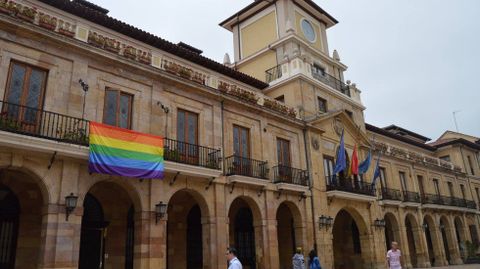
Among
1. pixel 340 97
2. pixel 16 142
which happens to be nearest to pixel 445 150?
pixel 340 97

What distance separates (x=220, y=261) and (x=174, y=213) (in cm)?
308

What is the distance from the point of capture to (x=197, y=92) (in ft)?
50.3

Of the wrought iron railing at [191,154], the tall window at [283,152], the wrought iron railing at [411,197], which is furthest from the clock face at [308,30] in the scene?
the wrought iron railing at [191,154]

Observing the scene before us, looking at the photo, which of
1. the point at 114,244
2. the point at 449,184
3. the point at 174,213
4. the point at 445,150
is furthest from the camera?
the point at 445,150

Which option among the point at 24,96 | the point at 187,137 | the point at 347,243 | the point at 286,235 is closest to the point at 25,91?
the point at 24,96

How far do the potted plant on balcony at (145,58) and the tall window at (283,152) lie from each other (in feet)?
23.8

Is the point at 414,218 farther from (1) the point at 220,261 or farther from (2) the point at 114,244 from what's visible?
(2) the point at 114,244

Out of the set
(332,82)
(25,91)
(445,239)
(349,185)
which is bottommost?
(445,239)

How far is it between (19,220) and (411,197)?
23.6 m

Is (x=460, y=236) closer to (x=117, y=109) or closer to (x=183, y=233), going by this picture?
(x=183, y=233)

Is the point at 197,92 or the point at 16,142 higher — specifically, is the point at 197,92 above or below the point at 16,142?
above

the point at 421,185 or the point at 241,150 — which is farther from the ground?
the point at 421,185

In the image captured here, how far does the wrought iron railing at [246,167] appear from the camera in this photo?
1559 centimetres

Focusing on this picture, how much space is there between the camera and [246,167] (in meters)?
16.3
